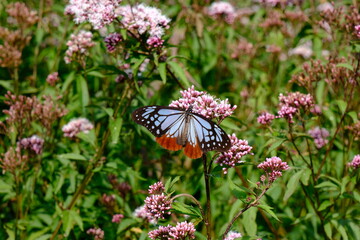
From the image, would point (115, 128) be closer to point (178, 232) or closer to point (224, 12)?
point (178, 232)

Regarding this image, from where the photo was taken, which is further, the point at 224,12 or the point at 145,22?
the point at 224,12

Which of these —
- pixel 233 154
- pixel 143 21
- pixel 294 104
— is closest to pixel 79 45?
pixel 143 21

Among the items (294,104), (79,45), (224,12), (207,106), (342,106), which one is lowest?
(207,106)

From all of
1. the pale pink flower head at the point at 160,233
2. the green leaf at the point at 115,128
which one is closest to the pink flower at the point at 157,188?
the pale pink flower head at the point at 160,233

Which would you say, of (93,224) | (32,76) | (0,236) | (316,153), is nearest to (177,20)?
(32,76)

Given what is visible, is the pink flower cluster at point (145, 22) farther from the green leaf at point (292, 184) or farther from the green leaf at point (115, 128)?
the green leaf at point (292, 184)

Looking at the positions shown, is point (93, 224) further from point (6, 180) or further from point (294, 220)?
point (294, 220)
